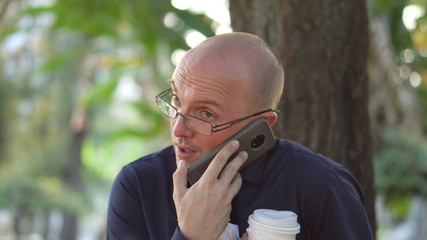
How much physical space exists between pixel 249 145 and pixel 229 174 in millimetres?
214

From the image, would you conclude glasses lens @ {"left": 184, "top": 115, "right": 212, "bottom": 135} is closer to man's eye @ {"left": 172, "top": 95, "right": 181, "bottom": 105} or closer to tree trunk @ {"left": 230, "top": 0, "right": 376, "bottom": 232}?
man's eye @ {"left": 172, "top": 95, "right": 181, "bottom": 105}

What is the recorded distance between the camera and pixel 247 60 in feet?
6.95

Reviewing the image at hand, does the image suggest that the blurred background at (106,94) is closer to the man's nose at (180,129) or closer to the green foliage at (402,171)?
the green foliage at (402,171)

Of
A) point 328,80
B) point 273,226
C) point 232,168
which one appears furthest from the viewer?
point 328,80

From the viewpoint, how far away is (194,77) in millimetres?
2100

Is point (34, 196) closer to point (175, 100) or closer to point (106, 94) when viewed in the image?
point (106, 94)

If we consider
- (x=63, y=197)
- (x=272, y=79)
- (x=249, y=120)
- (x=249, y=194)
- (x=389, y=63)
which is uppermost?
(x=272, y=79)

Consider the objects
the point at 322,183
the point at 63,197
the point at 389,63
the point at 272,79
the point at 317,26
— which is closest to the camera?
the point at 322,183

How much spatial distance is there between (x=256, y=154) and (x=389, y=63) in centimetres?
684

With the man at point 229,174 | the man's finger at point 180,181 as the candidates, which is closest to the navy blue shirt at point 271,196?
the man at point 229,174

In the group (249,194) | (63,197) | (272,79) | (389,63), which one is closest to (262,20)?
(272,79)

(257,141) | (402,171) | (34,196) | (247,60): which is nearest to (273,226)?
(257,141)

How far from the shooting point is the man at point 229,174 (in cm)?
196

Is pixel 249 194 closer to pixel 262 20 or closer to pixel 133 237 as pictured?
pixel 133 237
